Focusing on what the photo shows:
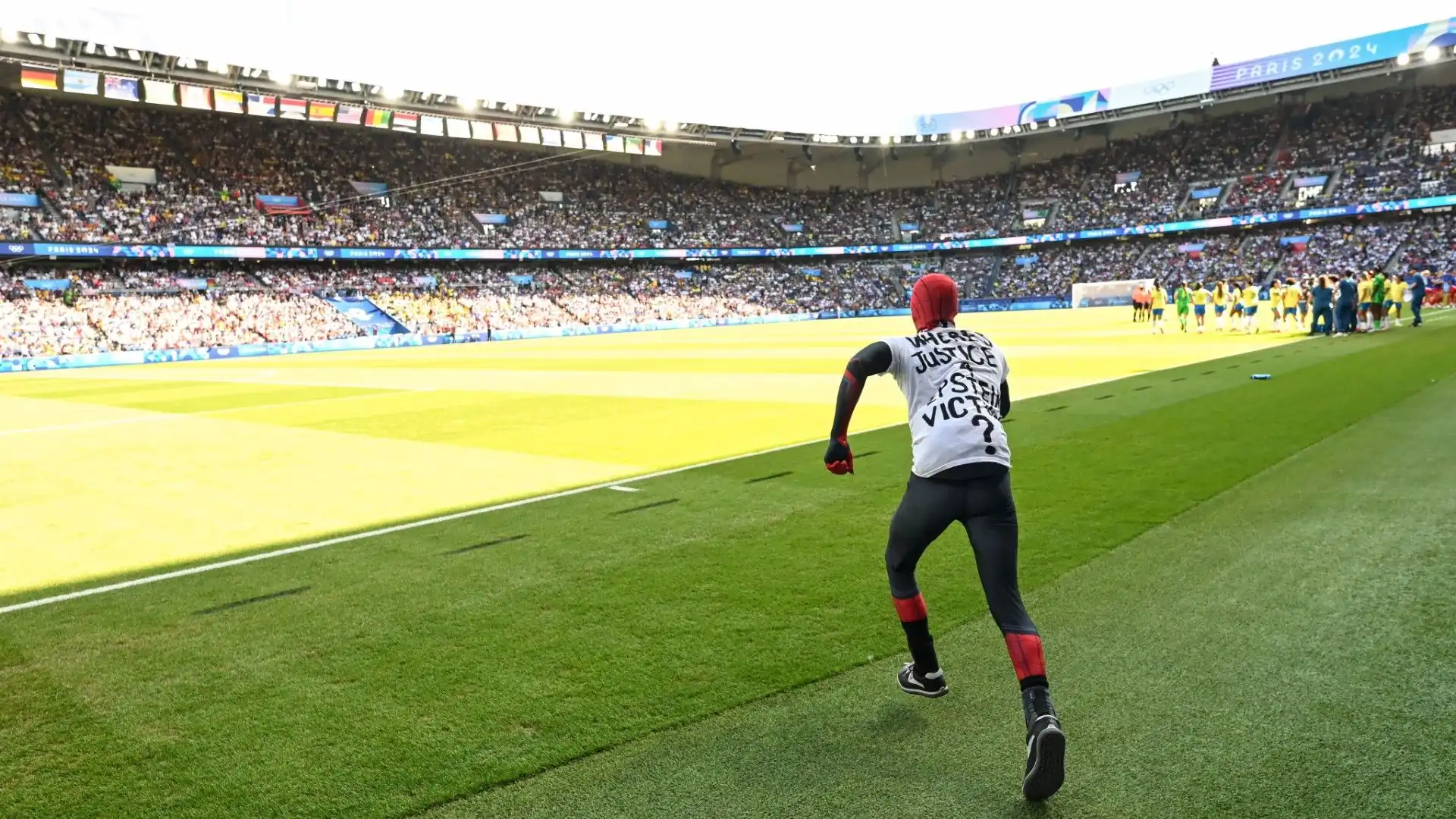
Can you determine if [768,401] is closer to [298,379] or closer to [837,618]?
[837,618]

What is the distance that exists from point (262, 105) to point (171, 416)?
127 feet

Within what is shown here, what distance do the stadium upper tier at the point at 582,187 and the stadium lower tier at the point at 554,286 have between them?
90.7 inches

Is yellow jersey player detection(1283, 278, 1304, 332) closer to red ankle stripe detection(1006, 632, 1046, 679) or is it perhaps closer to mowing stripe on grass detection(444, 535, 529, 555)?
mowing stripe on grass detection(444, 535, 529, 555)

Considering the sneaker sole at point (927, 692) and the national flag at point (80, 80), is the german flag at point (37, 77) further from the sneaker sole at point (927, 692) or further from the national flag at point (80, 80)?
the sneaker sole at point (927, 692)

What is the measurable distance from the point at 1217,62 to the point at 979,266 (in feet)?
75.5

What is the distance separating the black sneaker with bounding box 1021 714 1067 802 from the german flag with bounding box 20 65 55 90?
184 ft

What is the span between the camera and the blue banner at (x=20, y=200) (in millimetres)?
46781

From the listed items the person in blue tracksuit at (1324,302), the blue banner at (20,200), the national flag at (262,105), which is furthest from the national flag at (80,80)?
the person in blue tracksuit at (1324,302)

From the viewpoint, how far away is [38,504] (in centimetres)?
1027

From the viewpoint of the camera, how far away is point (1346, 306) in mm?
24953

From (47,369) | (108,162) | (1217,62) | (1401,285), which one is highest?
(1217,62)

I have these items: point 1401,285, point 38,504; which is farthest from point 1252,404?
point 1401,285

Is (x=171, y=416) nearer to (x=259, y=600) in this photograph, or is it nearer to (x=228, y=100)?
(x=259, y=600)

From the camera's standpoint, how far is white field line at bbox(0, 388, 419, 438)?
1725 cm
